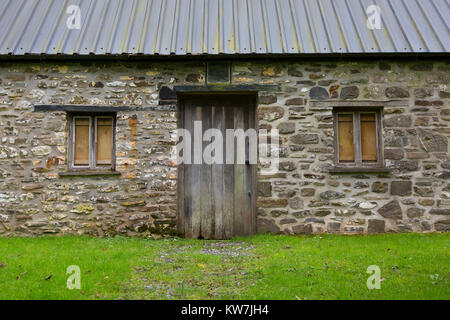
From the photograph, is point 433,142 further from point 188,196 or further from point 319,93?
point 188,196

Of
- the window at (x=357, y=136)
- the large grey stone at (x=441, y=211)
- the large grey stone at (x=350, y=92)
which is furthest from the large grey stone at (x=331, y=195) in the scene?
the large grey stone at (x=350, y=92)

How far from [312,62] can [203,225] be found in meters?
3.32

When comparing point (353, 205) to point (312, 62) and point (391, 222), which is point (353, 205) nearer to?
point (391, 222)

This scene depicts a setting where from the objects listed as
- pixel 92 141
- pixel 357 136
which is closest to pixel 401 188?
pixel 357 136

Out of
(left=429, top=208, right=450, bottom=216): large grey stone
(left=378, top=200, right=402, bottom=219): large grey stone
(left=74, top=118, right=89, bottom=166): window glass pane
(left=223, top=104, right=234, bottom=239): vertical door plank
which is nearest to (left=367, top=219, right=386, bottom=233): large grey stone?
(left=378, top=200, right=402, bottom=219): large grey stone

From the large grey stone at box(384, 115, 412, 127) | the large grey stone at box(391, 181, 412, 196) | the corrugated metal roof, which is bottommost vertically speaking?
the large grey stone at box(391, 181, 412, 196)

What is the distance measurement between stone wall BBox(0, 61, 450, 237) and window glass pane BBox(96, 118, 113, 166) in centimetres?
29

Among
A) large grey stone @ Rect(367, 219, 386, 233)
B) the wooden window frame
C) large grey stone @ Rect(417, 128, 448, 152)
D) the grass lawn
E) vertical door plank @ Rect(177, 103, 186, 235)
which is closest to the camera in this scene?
the grass lawn

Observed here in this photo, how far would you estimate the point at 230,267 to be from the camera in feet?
14.5

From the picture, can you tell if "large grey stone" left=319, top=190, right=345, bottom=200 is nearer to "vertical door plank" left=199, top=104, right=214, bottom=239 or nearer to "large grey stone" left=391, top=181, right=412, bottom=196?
"large grey stone" left=391, top=181, right=412, bottom=196

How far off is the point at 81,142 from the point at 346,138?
4506 millimetres

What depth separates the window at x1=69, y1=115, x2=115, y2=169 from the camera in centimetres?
640
